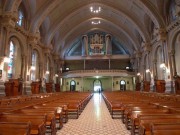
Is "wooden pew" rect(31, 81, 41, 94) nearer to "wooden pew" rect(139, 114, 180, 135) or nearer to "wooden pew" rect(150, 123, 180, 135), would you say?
"wooden pew" rect(139, 114, 180, 135)

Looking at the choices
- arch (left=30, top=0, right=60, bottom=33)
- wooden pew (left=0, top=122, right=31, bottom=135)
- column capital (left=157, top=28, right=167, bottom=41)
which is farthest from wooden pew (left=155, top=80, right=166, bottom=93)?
wooden pew (left=0, top=122, right=31, bottom=135)

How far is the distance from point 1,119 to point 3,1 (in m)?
13.4

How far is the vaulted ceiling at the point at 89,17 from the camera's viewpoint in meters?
18.2

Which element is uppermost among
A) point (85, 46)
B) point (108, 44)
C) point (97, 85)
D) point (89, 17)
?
point (89, 17)

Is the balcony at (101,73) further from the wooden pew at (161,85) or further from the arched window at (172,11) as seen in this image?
the arched window at (172,11)

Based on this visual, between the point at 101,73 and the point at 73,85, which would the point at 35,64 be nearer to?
the point at 101,73

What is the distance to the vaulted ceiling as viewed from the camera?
59.8ft

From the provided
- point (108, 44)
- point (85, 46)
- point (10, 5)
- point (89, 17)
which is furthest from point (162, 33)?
point (85, 46)

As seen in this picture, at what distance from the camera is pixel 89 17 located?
29906 millimetres

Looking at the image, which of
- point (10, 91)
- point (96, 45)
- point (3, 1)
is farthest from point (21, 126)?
point (96, 45)

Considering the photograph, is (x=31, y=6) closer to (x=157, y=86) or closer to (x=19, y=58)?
(x=19, y=58)

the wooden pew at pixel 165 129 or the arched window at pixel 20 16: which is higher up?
the arched window at pixel 20 16

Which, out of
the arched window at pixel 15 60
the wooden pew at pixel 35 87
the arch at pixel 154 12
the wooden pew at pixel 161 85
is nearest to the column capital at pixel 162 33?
the arch at pixel 154 12

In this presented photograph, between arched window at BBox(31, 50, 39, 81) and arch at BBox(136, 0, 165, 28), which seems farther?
arched window at BBox(31, 50, 39, 81)
